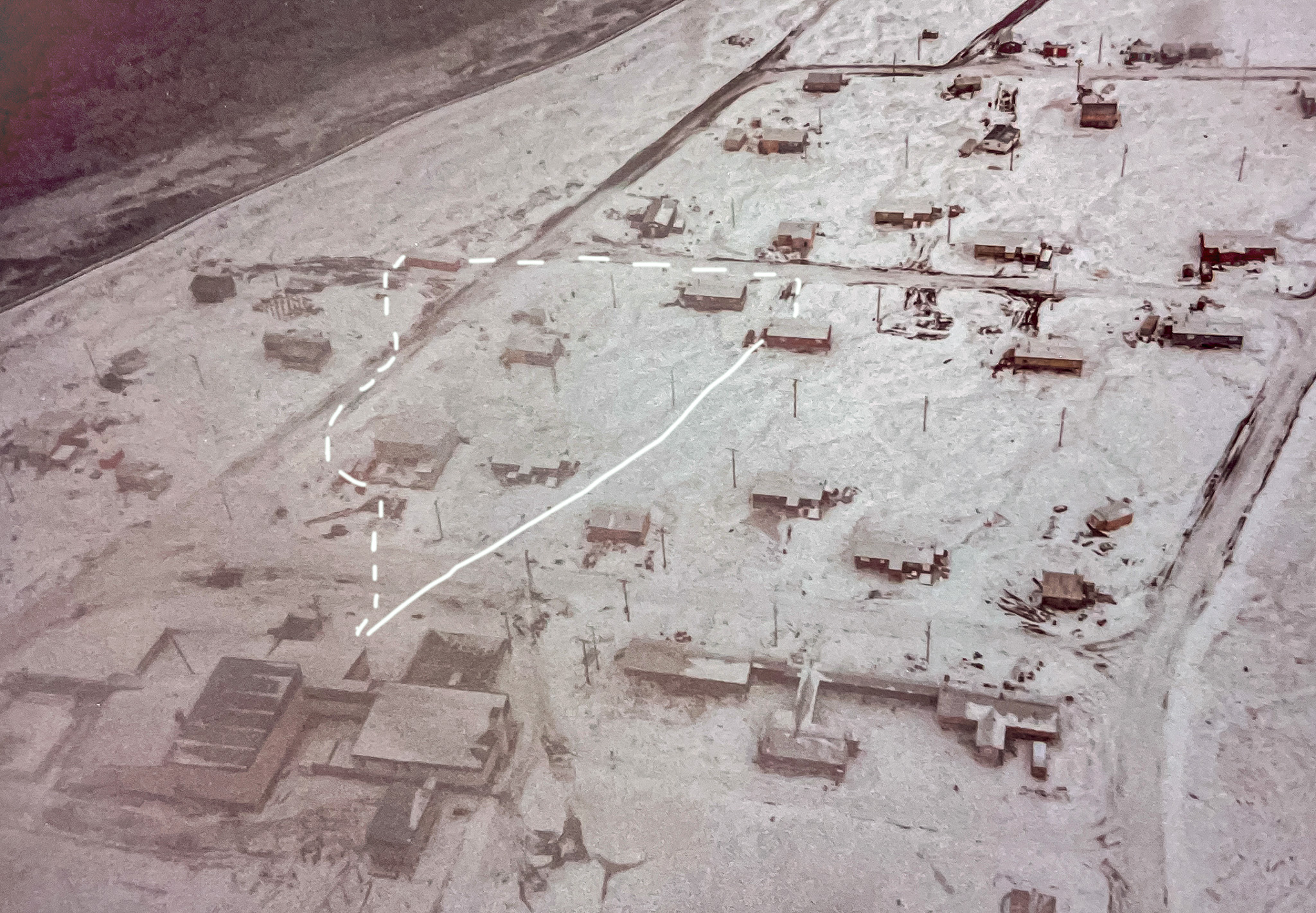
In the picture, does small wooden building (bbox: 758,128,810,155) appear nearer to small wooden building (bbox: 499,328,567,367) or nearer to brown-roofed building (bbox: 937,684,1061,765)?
small wooden building (bbox: 499,328,567,367)

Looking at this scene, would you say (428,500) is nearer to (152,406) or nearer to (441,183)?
(152,406)

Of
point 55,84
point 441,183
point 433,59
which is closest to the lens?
point 55,84

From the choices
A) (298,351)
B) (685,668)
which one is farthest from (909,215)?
(685,668)

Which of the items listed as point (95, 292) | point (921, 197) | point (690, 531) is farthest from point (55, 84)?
point (921, 197)

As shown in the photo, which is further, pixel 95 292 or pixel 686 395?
pixel 95 292

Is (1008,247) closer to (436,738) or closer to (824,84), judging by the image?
(824,84)

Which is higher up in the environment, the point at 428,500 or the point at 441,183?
the point at 441,183
